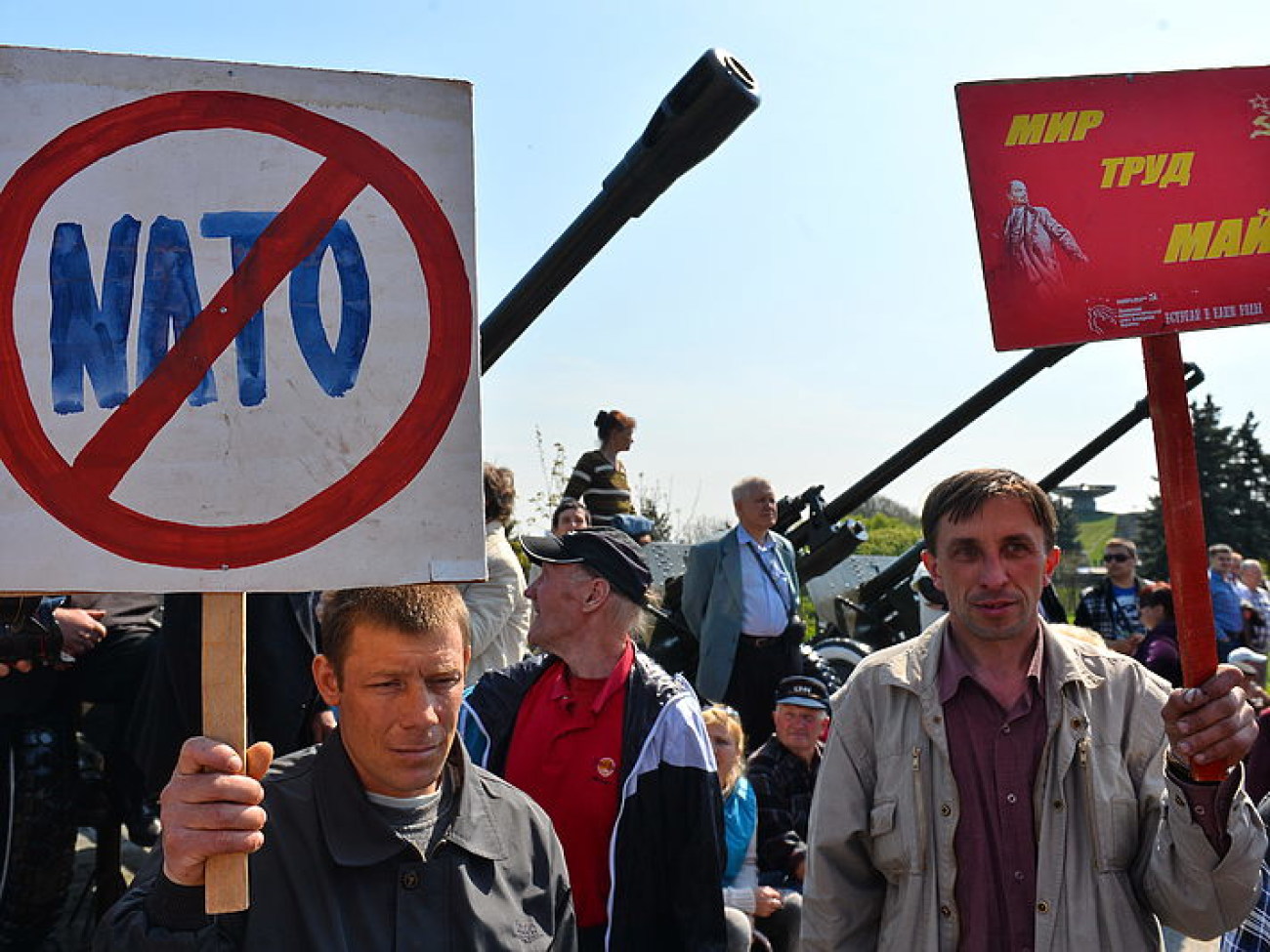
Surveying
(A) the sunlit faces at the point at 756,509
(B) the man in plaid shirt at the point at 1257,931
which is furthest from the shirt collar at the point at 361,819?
(A) the sunlit faces at the point at 756,509

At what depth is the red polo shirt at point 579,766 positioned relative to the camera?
308cm

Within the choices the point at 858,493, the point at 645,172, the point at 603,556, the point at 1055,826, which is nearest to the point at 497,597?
the point at 603,556

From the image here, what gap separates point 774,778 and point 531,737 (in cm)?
229

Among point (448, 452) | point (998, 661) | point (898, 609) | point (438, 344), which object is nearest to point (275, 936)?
point (448, 452)

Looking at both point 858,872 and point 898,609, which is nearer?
point 858,872

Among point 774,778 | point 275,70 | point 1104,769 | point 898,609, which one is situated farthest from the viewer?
point 898,609

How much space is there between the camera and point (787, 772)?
17.5ft

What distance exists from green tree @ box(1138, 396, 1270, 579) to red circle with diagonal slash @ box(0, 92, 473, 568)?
116 ft

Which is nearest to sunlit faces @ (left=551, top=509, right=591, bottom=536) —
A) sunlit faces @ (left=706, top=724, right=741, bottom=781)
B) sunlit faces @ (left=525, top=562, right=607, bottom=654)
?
sunlit faces @ (left=706, top=724, right=741, bottom=781)

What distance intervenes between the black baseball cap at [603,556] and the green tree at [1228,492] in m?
33.7

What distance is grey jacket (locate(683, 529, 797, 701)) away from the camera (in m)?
6.92

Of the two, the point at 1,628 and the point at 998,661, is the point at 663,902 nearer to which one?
the point at 998,661

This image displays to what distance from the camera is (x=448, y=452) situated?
2.01 metres

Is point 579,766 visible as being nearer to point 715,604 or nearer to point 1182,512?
point 1182,512
